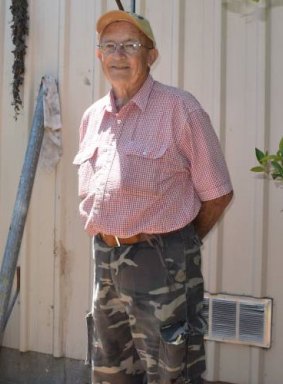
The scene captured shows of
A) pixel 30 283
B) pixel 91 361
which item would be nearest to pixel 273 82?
pixel 91 361

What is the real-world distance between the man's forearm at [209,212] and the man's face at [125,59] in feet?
2.04

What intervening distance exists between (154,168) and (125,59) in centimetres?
51

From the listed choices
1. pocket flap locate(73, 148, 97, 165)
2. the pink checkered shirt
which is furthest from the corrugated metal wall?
pocket flap locate(73, 148, 97, 165)

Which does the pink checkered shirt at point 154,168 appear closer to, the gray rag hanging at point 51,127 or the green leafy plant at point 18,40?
the gray rag hanging at point 51,127

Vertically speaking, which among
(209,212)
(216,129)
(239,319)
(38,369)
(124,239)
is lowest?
(38,369)

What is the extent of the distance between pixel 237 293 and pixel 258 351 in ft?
1.14

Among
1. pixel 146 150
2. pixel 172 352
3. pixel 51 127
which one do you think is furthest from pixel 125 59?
pixel 51 127

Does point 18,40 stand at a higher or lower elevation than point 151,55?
higher

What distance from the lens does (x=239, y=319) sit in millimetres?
3428

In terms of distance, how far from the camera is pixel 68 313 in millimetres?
3906

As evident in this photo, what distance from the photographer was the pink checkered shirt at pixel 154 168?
8.00 ft

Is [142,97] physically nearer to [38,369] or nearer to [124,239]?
[124,239]

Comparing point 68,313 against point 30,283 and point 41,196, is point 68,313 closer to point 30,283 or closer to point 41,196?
point 30,283

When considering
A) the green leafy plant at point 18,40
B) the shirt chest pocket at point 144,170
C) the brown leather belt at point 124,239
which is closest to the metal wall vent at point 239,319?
the brown leather belt at point 124,239
